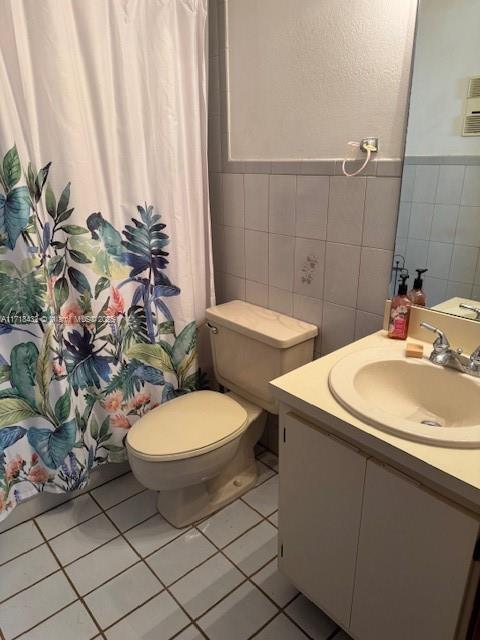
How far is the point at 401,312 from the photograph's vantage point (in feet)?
4.44

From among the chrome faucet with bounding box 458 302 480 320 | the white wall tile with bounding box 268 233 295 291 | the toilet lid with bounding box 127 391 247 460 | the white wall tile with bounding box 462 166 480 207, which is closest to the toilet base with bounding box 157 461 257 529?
the toilet lid with bounding box 127 391 247 460

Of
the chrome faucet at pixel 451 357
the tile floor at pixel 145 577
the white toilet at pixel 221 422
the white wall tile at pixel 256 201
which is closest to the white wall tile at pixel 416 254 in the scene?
the chrome faucet at pixel 451 357

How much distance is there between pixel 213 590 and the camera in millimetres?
1456

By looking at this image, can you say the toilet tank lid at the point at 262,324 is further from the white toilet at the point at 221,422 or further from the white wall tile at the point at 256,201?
the white wall tile at the point at 256,201

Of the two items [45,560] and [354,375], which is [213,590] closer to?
[45,560]

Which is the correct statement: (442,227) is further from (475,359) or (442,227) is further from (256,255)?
(256,255)

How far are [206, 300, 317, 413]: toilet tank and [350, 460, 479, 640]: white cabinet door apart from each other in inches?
27.6

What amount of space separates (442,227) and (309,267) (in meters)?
0.51

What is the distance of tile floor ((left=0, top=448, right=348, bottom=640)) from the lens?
53.0 inches

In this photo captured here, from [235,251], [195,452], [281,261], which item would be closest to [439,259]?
[281,261]

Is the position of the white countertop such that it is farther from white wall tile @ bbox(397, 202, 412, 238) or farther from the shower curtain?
the shower curtain

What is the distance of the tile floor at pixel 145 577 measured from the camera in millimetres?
1347

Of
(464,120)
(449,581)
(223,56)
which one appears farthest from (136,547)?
(223,56)

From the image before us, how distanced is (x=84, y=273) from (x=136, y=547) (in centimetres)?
103
